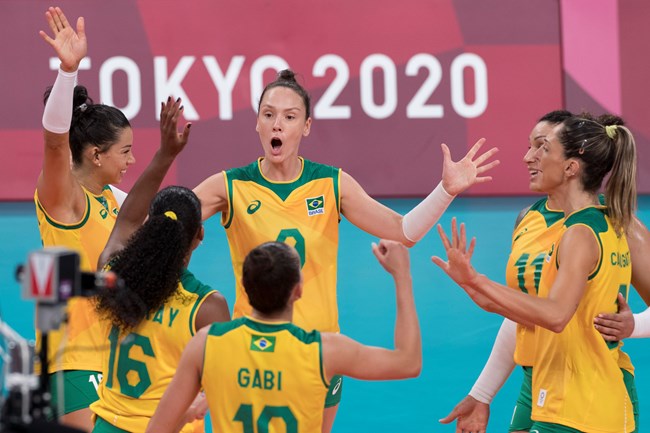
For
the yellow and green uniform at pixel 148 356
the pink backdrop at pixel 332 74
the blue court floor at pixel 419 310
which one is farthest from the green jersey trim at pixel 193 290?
the pink backdrop at pixel 332 74

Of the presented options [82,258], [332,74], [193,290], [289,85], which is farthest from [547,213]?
[332,74]

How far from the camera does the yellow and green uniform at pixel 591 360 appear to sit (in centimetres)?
388

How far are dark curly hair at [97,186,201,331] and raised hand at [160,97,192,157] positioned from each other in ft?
2.29

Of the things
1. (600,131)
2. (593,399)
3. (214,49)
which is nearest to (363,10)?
(214,49)

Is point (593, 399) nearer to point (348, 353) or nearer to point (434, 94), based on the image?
point (348, 353)

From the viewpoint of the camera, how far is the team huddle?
3.14m

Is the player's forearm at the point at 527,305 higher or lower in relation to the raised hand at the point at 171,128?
lower

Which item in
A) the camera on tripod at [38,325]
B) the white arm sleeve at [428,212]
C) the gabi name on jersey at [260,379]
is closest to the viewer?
the camera on tripod at [38,325]

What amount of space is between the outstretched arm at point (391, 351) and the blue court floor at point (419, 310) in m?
2.82

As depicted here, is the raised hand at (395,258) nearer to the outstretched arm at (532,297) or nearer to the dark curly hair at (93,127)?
the outstretched arm at (532,297)

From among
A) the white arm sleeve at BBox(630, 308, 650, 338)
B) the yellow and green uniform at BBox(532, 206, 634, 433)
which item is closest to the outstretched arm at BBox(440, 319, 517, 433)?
the yellow and green uniform at BBox(532, 206, 634, 433)

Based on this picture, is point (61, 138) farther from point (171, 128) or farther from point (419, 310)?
point (419, 310)

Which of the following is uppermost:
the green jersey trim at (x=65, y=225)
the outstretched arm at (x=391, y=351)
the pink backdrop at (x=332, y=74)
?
the pink backdrop at (x=332, y=74)

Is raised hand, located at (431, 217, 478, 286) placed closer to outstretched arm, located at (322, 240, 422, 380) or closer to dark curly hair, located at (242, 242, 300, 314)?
outstretched arm, located at (322, 240, 422, 380)
